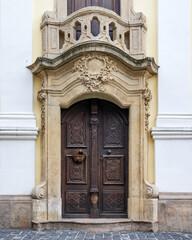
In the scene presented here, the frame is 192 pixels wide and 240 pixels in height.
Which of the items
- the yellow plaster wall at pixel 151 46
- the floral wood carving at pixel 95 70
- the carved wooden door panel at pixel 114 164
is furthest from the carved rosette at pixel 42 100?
the yellow plaster wall at pixel 151 46

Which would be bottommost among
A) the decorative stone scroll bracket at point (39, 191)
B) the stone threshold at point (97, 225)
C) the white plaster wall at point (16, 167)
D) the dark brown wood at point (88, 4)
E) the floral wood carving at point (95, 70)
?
the stone threshold at point (97, 225)

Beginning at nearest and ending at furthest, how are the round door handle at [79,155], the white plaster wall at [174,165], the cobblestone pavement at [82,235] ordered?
the cobblestone pavement at [82,235] < the white plaster wall at [174,165] < the round door handle at [79,155]

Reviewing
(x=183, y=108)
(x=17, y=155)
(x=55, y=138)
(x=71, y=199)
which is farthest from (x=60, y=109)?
(x=183, y=108)

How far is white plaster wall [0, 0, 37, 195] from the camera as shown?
9078mm

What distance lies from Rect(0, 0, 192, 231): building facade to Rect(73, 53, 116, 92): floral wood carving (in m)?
0.02

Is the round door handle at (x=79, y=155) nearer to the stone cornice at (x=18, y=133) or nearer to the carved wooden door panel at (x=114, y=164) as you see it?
the carved wooden door panel at (x=114, y=164)

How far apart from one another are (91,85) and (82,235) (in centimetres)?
292

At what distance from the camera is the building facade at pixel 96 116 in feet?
29.4

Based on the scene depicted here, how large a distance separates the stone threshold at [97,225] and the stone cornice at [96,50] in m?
3.04

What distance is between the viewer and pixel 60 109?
9.34m

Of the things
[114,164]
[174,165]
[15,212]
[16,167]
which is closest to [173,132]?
[174,165]

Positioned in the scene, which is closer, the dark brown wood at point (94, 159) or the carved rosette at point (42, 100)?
the carved rosette at point (42, 100)

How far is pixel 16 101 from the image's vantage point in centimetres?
923

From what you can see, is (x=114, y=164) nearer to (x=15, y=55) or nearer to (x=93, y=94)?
(x=93, y=94)
